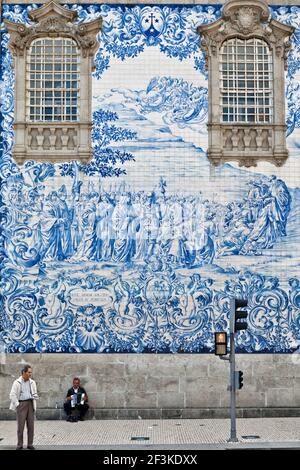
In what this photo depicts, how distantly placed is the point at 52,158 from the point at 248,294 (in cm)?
527

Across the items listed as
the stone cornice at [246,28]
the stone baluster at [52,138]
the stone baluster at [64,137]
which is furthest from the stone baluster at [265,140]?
the stone baluster at [52,138]

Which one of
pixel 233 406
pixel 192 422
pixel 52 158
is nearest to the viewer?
pixel 233 406

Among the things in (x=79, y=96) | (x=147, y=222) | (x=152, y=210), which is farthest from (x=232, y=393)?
(x=79, y=96)

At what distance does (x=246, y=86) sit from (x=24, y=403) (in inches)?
349

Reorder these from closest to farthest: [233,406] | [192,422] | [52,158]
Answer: [233,406], [192,422], [52,158]

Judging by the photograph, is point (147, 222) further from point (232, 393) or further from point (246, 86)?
point (232, 393)

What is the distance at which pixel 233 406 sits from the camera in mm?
16047

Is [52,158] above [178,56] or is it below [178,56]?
below

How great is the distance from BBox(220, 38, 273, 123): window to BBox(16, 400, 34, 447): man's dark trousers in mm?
8054

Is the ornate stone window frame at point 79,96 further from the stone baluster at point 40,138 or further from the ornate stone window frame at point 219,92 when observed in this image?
the ornate stone window frame at point 219,92

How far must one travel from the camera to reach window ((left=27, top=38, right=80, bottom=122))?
768 inches

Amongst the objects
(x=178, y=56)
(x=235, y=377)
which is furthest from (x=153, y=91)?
(x=235, y=377)

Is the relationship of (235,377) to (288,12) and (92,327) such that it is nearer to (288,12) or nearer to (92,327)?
A: (92,327)

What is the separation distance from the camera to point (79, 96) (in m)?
19.4
